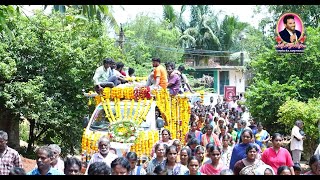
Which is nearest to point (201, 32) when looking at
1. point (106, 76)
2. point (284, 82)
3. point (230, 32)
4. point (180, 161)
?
point (230, 32)

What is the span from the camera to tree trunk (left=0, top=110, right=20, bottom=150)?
595 inches

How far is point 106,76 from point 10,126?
17.8 feet

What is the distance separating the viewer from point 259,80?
17.2 meters

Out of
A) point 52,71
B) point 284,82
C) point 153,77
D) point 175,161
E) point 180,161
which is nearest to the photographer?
point 175,161

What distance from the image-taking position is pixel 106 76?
37.5ft

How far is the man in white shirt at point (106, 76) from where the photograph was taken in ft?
36.2

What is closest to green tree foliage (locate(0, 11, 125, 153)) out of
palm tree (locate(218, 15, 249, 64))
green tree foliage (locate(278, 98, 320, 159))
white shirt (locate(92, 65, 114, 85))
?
white shirt (locate(92, 65, 114, 85))

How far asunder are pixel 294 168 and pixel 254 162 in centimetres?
86

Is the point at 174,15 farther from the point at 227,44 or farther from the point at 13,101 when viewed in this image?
the point at 13,101

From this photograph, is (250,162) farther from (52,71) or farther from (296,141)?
(52,71)

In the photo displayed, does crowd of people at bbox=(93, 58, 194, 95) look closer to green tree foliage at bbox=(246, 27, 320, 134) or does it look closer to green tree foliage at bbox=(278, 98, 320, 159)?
green tree foliage at bbox=(278, 98, 320, 159)

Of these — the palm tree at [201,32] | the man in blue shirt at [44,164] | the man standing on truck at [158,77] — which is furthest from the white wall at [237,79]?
the man in blue shirt at [44,164]

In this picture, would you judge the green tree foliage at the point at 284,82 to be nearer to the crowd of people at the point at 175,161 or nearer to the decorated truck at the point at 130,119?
the decorated truck at the point at 130,119

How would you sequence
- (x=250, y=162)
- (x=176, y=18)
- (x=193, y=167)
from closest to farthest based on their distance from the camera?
(x=193, y=167) < (x=250, y=162) < (x=176, y=18)
